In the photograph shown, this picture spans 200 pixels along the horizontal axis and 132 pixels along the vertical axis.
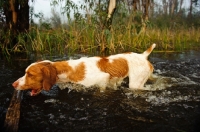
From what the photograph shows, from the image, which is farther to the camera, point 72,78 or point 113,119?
point 72,78

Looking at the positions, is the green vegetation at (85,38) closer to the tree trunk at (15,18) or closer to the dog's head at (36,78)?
the tree trunk at (15,18)

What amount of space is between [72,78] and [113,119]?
1264mm

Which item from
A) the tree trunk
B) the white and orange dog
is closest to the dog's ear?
the white and orange dog

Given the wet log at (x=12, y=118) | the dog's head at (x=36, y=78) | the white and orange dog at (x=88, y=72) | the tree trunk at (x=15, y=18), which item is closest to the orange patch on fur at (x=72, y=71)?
the white and orange dog at (x=88, y=72)

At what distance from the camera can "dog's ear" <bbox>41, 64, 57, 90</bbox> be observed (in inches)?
150

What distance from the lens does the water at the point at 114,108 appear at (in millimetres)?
3211

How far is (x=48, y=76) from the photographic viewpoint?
12.7ft

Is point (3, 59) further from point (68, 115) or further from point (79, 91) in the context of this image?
point (68, 115)

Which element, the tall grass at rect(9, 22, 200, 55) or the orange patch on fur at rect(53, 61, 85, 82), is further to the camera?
the tall grass at rect(9, 22, 200, 55)

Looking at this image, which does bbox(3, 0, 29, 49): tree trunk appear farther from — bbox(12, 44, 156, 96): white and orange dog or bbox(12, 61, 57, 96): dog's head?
bbox(12, 61, 57, 96): dog's head

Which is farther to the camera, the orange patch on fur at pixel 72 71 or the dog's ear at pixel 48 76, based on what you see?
the orange patch on fur at pixel 72 71

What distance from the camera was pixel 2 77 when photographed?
5.71m

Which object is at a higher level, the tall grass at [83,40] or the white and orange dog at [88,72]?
the tall grass at [83,40]

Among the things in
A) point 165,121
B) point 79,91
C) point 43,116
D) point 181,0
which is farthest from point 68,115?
point 181,0
